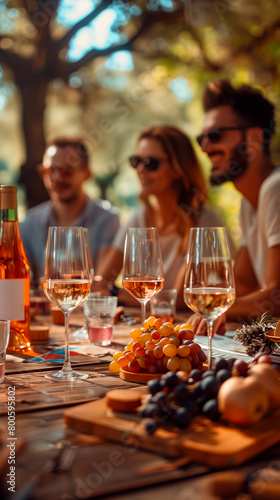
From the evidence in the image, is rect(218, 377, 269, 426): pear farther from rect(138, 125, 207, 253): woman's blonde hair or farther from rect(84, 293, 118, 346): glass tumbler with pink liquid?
rect(138, 125, 207, 253): woman's blonde hair

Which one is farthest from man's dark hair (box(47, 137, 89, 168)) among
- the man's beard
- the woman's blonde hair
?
the man's beard

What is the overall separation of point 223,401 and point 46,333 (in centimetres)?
89

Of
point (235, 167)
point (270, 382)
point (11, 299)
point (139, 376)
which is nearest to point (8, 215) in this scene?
point (11, 299)

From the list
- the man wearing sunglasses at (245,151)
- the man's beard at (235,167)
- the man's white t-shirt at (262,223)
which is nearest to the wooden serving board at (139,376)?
the man's white t-shirt at (262,223)

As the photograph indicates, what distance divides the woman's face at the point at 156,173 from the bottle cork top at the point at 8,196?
1885 mm

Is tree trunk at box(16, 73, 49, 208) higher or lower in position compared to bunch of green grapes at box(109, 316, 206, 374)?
higher

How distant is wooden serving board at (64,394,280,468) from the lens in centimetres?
63

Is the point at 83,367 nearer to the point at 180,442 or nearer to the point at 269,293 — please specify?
the point at 180,442

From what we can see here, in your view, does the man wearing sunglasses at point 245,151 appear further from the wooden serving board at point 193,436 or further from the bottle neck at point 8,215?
the wooden serving board at point 193,436

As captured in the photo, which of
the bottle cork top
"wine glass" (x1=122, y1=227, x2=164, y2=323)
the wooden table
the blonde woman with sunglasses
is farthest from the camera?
the blonde woman with sunglasses

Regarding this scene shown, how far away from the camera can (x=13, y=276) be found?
1402 millimetres

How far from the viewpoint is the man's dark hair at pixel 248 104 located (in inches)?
112

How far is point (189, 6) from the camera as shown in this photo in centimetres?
530

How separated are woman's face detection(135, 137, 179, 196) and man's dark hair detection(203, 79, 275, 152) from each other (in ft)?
1.48
